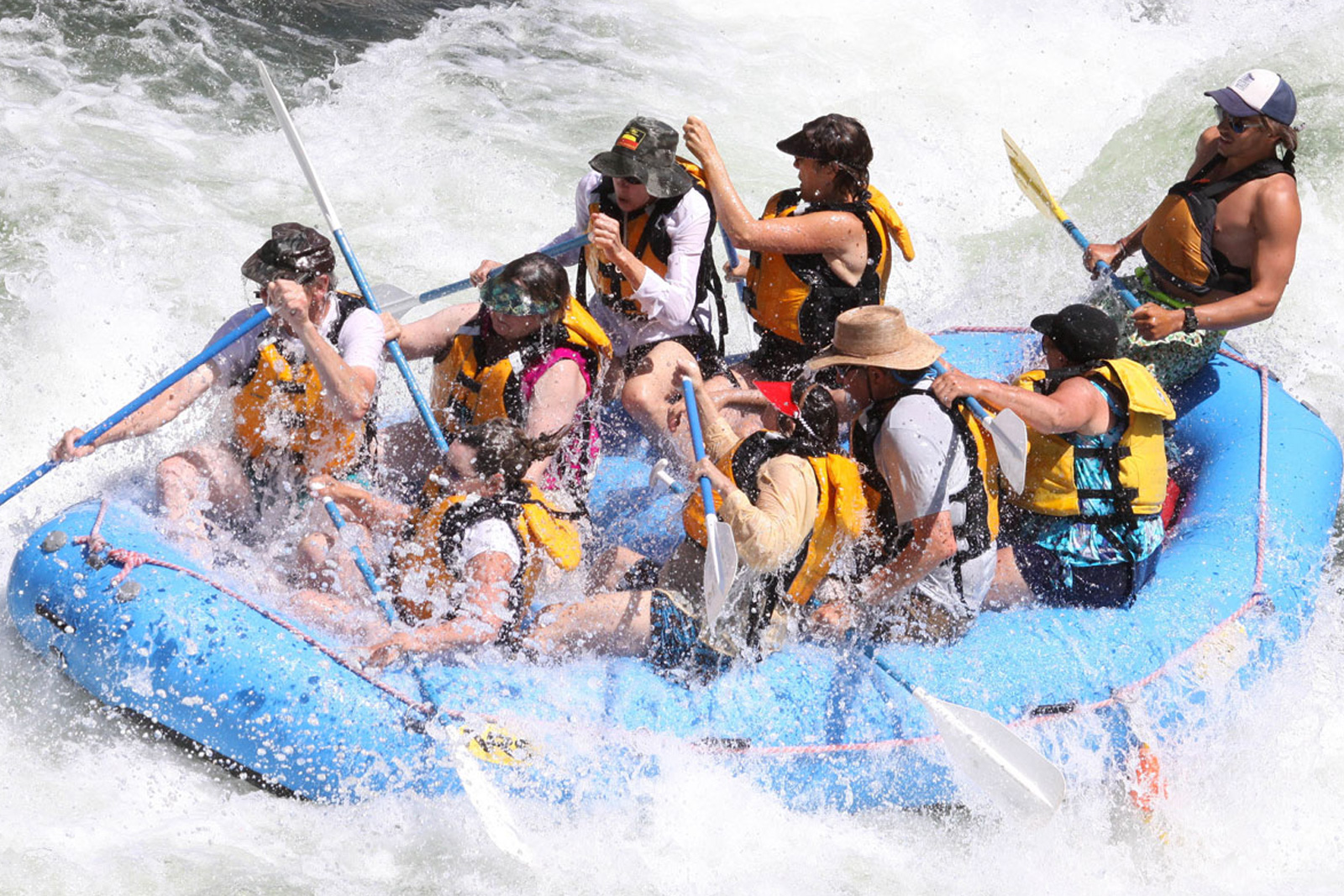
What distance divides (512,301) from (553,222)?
3991mm

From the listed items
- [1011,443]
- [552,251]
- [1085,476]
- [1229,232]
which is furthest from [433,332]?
[1229,232]

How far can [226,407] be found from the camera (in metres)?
3.92

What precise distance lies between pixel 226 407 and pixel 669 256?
1.44 metres

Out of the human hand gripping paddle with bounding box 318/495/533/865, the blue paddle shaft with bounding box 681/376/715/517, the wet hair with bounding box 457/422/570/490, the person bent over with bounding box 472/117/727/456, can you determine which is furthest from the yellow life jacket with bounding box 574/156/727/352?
the human hand gripping paddle with bounding box 318/495/533/865

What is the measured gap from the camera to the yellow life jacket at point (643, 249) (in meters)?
4.32

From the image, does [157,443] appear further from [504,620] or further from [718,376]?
[718,376]

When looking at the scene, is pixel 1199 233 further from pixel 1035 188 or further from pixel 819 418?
pixel 819 418

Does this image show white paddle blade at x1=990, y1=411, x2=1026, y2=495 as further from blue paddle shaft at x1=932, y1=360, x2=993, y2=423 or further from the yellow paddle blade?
the yellow paddle blade

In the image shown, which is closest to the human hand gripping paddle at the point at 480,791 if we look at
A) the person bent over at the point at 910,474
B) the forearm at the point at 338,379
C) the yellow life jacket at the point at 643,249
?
the forearm at the point at 338,379

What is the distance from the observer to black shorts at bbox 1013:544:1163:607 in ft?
12.9

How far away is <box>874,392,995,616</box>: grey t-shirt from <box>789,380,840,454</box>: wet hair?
0.72 ft

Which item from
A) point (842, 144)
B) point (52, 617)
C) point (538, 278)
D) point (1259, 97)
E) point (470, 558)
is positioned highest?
point (1259, 97)

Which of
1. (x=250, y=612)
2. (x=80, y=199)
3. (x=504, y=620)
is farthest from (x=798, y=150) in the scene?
(x=80, y=199)

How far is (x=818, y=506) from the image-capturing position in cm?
334
